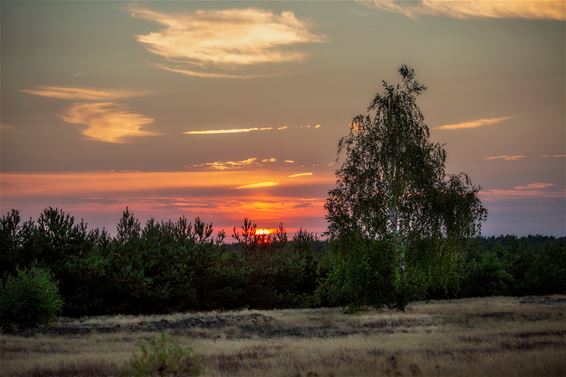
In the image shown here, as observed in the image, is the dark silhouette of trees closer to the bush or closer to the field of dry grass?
the field of dry grass

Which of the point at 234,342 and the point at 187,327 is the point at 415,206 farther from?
the point at 234,342

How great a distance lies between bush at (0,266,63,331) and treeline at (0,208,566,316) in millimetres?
9901

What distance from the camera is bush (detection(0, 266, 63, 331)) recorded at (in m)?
36.1

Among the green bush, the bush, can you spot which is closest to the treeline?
the green bush

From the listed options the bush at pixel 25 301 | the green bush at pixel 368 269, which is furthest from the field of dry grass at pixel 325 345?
the green bush at pixel 368 269

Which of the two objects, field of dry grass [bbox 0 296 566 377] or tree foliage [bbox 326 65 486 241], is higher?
tree foliage [bbox 326 65 486 241]

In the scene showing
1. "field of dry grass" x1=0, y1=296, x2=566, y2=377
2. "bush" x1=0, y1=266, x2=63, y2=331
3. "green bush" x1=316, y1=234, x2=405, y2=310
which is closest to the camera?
"field of dry grass" x1=0, y1=296, x2=566, y2=377

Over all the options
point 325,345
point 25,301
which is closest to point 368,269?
point 325,345

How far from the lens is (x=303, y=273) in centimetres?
5997

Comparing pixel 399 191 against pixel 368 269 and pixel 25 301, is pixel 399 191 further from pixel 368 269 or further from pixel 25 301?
pixel 25 301

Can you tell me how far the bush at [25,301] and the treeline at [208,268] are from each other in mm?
9901

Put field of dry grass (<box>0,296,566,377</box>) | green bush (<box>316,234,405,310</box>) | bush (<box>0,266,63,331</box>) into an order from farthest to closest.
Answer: green bush (<box>316,234,405,310</box>) < bush (<box>0,266,63,331</box>) < field of dry grass (<box>0,296,566,377</box>)

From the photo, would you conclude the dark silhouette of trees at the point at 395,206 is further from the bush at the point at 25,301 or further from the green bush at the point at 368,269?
the bush at the point at 25,301

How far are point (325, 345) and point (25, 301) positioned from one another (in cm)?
1665
